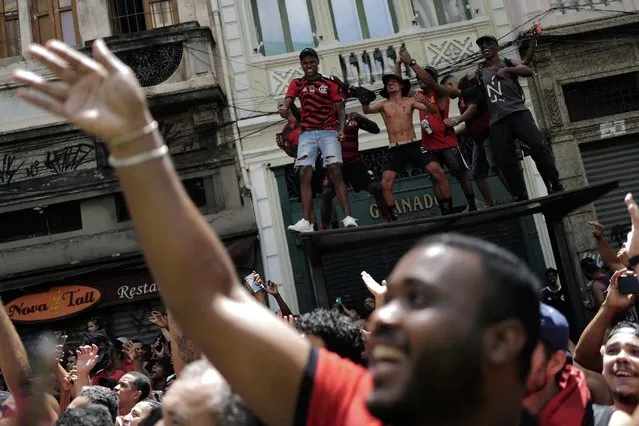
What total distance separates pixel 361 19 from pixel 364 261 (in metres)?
4.44

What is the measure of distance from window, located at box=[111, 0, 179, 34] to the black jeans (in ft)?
25.4

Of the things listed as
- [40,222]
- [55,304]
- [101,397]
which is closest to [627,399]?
[101,397]

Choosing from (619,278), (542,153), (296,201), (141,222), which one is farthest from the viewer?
(296,201)

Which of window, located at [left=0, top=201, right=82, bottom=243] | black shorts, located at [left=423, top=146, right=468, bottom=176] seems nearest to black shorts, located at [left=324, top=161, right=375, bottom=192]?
black shorts, located at [left=423, top=146, right=468, bottom=176]

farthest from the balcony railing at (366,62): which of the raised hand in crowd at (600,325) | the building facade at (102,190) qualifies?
the raised hand in crowd at (600,325)

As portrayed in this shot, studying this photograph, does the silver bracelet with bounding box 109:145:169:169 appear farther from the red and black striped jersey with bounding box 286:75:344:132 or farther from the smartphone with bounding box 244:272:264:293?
the red and black striped jersey with bounding box 286:75:344:132

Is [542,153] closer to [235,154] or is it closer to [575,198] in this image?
[575,198]

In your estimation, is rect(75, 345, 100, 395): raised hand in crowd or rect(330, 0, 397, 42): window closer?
rect(75, 345, 100, 395): raised hand in crowd

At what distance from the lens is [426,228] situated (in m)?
6.97

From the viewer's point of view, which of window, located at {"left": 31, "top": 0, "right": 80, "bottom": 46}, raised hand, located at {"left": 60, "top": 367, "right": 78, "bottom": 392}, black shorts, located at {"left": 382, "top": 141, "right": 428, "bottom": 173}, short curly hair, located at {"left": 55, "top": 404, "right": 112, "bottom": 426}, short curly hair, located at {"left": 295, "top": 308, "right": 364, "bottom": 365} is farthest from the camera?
window, located at {"left": 31, "top": 0, "right": 80, "bottom": 46}

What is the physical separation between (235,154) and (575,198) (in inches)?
268

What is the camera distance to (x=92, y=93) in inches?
57.7

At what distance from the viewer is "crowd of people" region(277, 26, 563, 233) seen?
7.50 meters

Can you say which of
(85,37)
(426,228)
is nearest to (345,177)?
(426,228)
